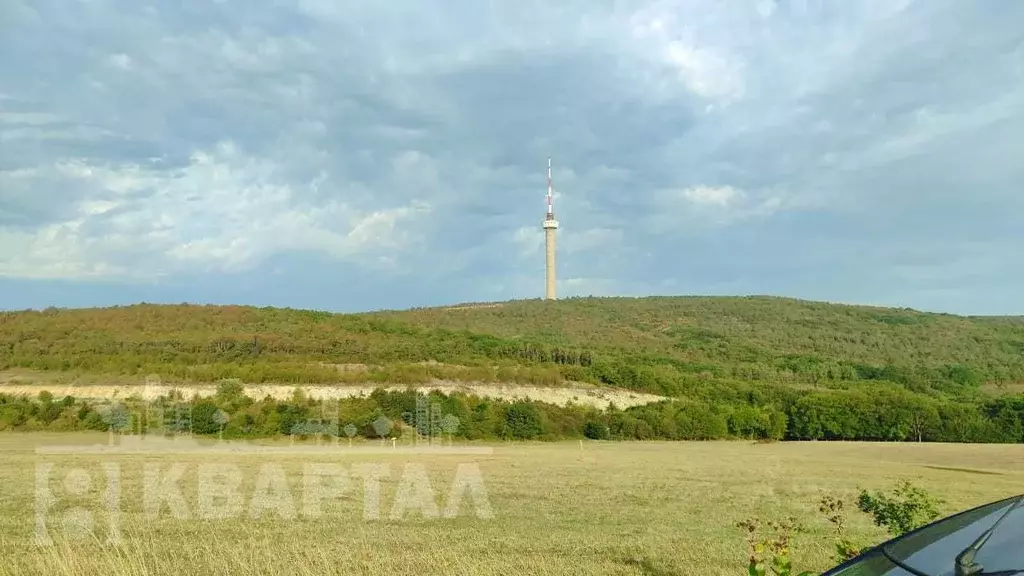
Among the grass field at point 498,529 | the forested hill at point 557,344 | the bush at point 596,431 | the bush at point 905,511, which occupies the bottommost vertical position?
the bush at point 596,431

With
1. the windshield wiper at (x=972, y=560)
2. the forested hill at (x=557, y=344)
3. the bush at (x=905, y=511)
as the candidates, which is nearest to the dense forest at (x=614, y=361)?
the forested hill at (x=557, y=344)

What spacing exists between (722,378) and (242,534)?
103685 millimetres

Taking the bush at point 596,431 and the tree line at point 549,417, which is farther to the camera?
the bush at point 596,431

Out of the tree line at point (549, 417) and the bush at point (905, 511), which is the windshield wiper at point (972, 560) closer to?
the bush at point (905, 511)

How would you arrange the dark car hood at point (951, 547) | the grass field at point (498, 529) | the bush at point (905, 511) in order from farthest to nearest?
1. the bush at point (905, 511)
2. the grass field at point (498, 529)
3. the dark car hood at point (951, 547)

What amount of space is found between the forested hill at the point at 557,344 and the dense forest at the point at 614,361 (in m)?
0.35

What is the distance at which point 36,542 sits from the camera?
11500 mm

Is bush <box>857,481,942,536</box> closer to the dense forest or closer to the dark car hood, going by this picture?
the dark car hood

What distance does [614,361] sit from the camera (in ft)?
358

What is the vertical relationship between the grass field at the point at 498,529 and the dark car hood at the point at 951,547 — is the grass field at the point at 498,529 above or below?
below

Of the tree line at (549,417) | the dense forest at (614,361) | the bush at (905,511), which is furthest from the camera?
the dense forest at (614,361)

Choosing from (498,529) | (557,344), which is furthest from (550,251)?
(498,529)

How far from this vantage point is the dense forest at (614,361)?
3396 inches

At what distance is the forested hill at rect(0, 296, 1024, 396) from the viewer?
305 feet
